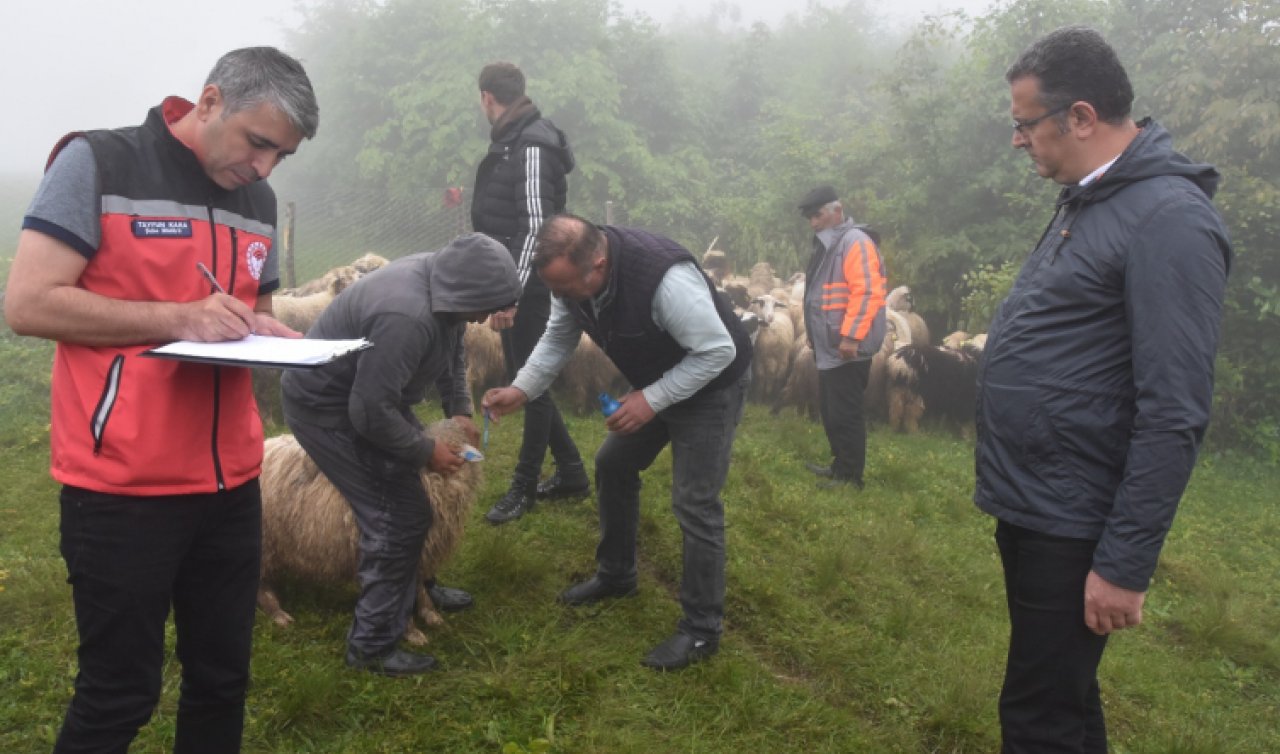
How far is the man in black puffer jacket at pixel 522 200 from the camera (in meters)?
4.89

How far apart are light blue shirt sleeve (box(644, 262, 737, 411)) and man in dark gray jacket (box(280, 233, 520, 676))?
0.62 m

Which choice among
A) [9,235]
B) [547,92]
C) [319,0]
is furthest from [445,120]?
[319,0]

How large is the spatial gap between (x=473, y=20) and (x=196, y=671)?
1844cm

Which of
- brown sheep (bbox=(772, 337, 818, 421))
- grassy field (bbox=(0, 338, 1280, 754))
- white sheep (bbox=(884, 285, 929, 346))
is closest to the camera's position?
grassy field (bbox=(0, 338, 1280, 754))

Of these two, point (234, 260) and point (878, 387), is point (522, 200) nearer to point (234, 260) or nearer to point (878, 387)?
point (234, 260)

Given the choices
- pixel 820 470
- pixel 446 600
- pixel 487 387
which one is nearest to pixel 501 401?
pixel 446 600

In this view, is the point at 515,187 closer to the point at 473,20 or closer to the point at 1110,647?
the point at 1110,647

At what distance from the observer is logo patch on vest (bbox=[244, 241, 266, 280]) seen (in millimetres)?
2217

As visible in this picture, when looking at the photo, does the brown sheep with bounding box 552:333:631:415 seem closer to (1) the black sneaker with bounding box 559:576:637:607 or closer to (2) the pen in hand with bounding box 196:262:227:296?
(1) the black sneaker with bounding box 559:576:637:607

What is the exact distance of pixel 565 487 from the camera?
17.6 feet

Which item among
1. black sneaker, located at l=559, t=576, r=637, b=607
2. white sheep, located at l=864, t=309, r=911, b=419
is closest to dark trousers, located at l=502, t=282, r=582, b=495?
black sneaker, located at l=559, t=576, r=637, b=607

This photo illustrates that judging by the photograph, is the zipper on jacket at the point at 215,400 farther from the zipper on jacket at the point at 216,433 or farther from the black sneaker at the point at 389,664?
the black sneaker at the point at 389,664

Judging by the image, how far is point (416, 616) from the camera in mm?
3826

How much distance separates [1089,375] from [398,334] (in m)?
2.30
